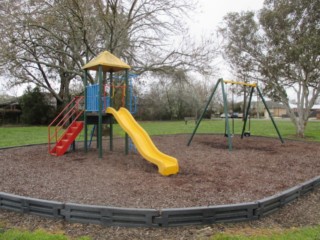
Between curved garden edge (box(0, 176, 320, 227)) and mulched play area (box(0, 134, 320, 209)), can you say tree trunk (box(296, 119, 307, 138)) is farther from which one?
curved garden edge (box(0, 176, 320, 227))

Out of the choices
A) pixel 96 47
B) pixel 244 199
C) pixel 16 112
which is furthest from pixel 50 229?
pixel 16 112

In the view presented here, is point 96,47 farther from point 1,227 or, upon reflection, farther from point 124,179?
point 1,227

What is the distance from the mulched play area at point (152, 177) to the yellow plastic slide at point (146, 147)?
218 millimetres

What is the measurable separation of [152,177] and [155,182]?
40 cm

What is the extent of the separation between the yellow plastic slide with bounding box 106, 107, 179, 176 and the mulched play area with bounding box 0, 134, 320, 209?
0.22 m

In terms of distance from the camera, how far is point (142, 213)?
357 cm

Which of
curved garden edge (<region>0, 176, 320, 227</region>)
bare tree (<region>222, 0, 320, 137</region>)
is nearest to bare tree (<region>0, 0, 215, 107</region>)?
bare tree (<region>222, 0, 320, 137</region>)

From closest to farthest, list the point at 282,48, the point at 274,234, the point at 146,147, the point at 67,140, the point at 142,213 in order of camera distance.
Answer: the point at 274,234 < the point at 142,213 < the point at 146,147 < the point at 67,140 < the point at 282,48

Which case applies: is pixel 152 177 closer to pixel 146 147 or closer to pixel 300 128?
pixel 146 147

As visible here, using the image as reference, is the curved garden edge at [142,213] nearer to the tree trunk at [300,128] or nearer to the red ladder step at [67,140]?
the red ladder step at [67,140]

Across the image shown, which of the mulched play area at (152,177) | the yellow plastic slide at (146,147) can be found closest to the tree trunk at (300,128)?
the mulched play area at (152,177)

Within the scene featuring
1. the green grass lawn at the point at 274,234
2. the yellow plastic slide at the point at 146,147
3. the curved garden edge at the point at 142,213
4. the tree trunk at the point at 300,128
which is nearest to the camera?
the green grass lawn at the point at 274,234

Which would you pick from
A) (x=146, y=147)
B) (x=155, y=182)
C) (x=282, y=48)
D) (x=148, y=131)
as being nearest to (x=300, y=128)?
(x=282, y=48)

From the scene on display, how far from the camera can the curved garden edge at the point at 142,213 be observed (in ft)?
11.7
